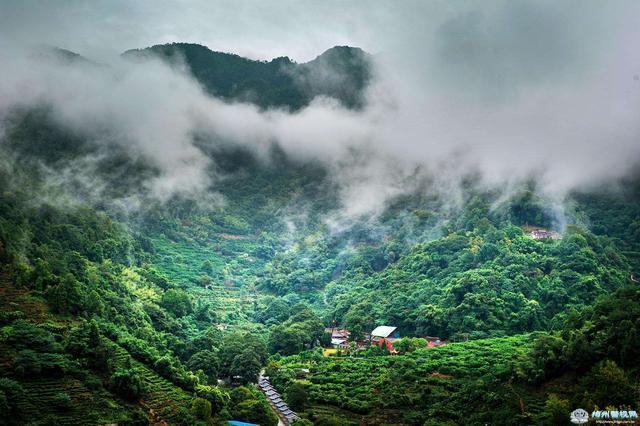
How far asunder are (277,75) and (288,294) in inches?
2533

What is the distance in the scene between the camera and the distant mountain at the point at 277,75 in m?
110

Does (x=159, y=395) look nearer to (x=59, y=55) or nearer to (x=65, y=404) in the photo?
(x=65, y=404)

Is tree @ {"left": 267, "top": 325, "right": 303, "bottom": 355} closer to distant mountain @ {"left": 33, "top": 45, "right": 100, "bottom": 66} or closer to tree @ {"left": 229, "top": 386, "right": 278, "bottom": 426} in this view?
tree @ {"left": 229, "top": 386, "right": 278, "bottom": 426}

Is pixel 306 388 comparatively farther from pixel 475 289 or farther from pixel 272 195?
pixel 272 195

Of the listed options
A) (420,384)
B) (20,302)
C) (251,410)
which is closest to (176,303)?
(20,302)

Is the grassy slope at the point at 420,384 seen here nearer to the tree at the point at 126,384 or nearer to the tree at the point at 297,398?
the tree at the point at 297,398

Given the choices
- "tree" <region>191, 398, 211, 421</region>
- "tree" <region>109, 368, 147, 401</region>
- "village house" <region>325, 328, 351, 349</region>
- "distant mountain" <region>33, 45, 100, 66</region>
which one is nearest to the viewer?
"tree" <region>109, 368, 147, 401</region>

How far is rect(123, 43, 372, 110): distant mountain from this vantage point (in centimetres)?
10981

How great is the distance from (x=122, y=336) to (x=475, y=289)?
27948mm

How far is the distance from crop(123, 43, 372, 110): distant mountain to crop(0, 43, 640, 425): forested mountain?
17409 mm

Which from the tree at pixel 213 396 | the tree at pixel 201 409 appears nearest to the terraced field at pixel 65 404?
the tree at pixel 201 409

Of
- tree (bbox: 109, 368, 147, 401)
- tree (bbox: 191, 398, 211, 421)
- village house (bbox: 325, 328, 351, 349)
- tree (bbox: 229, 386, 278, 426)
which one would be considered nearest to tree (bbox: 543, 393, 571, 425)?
tree (bbox: 229, 386, 278, 426)

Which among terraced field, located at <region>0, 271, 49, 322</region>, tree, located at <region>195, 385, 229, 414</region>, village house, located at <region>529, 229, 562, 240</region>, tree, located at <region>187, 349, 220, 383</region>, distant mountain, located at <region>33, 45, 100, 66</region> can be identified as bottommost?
tree, located at <region>195, 385, 229, 414</region>

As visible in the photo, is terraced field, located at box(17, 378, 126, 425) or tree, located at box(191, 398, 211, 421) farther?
tree, located at box(191, 398, 211, 421)
